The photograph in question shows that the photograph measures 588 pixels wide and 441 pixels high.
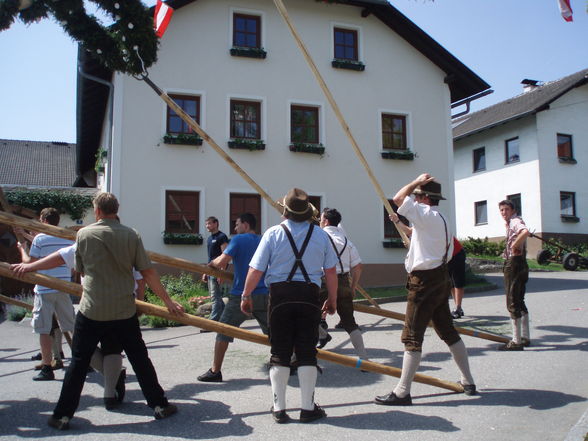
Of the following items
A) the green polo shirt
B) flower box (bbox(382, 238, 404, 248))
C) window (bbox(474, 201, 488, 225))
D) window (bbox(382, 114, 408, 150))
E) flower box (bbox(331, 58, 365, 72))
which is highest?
flower box (bbox(331, 58, 365, 72))

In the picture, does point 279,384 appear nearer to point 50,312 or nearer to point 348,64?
point 50,312

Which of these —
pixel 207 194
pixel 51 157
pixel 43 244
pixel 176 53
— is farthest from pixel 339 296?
pixel 51 157

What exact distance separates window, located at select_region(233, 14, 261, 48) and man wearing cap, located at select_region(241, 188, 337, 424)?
43.5ft

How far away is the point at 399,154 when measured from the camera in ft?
56.4

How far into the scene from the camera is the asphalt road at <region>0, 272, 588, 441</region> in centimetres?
407

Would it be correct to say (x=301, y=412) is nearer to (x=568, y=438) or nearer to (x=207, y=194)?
(x=568, y=438)

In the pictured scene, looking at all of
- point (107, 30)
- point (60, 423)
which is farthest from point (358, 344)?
point (107, 30)

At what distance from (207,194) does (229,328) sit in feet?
36.6

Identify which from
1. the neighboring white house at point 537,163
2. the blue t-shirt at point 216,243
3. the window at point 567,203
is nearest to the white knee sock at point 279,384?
the blue t-shirt at point 216,243

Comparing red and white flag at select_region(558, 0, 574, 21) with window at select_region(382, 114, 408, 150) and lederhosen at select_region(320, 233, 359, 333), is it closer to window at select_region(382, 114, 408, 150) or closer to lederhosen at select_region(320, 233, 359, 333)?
lederhosen at select_region(320, 233, 359, 333)

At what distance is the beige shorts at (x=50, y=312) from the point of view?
5820 mm

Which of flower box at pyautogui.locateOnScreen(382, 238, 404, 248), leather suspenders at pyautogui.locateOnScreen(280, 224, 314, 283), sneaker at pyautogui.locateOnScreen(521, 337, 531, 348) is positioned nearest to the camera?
leather suspenders at pyautogui.locateOnScreen(280, 224, 314, 283)

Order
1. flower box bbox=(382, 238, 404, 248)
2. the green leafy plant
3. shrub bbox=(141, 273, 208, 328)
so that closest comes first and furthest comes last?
shrub bbox=(141, 273, 208, 328), the green leafy plant, flower box bbox=(382, 238, 404, 248)

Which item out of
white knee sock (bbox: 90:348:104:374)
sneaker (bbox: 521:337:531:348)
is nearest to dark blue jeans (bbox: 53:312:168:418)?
white knee sock (bbox: 90:348:104:374)
